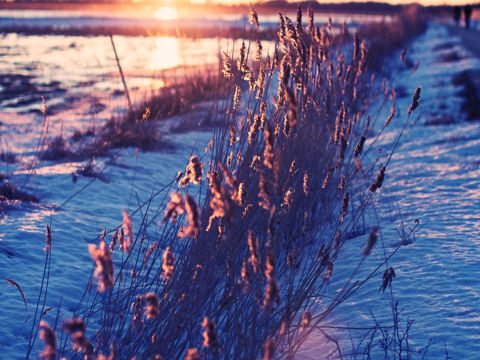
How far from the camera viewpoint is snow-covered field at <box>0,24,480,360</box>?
231 cm

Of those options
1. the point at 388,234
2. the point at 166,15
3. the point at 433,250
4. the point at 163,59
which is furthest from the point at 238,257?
the point at 166,15

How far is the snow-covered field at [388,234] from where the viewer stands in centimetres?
231

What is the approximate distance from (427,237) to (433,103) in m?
6.22

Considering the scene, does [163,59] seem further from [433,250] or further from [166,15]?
[166,15]

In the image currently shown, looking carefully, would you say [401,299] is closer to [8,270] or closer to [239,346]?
[239,346]

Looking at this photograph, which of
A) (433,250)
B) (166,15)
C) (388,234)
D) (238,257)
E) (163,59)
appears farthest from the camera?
(166,15)

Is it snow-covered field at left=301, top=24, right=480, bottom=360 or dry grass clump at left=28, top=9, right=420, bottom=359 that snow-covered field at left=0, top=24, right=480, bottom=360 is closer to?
snow-covered field at left=301, top=24, right=480, bottom=360

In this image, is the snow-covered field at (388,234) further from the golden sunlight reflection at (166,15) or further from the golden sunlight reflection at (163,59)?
the golden sunlight reflection at (166,15)

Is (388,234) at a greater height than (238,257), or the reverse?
(238,257)

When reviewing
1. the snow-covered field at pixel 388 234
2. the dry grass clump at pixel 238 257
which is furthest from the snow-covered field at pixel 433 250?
the dry grass clump at pixel 238 257

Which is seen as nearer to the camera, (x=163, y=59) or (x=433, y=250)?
(x=433, y=250)

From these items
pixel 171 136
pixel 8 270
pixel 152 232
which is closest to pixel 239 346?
pixel 8 270

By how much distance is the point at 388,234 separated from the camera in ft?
11.3

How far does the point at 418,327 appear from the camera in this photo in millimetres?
2201
